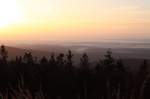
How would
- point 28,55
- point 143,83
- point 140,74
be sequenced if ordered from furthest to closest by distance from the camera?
point 28,55 < point 140,74 < point 143,83

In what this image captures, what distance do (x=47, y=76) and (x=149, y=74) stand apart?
46.3 metres

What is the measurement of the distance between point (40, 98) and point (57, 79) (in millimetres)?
42851

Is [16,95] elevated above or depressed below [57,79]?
above

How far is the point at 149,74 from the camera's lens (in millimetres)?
3727

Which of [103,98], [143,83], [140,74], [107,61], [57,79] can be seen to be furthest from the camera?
[107,61]

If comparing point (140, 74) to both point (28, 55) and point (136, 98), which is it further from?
point (28, 55)

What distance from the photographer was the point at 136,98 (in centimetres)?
387

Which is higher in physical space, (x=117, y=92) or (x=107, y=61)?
(x=117, y=92)

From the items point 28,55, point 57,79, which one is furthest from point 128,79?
point 28,55

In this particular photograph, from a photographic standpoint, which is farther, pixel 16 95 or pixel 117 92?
pixel 16 95

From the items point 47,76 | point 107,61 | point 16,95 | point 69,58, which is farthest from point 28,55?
point 16,95

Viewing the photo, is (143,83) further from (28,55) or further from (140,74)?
(28,55)

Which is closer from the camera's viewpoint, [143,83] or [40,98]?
[143,83]

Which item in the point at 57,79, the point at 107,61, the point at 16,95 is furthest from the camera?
the point at 107,61
